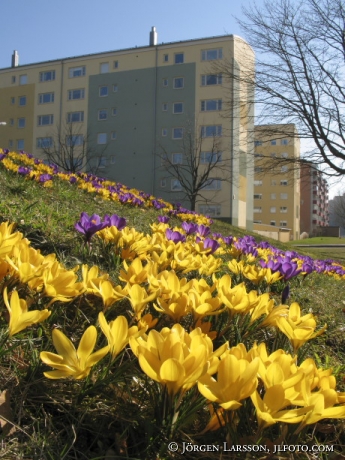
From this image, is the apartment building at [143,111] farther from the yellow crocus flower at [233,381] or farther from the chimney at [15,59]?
the yellow crocus flower at [233,381]

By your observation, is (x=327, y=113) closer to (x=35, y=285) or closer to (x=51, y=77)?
(x=35, y=285)

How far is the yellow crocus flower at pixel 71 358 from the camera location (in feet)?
2.89

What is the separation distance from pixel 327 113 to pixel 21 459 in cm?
1421

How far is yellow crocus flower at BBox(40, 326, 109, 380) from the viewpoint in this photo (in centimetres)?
88

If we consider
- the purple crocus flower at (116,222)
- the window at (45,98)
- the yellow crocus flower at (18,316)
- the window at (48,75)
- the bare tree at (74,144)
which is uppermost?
the window at (48,75)

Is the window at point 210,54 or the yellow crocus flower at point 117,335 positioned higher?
the window at point 210,54

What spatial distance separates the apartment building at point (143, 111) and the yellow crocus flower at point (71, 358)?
31249 mm

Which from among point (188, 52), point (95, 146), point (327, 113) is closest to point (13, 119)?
point (95, 146)

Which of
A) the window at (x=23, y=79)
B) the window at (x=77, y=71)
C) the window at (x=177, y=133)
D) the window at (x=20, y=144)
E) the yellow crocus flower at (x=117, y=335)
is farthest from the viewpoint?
the window at (x=23, y=79)

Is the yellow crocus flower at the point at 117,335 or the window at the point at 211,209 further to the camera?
the window at the point at 211,209

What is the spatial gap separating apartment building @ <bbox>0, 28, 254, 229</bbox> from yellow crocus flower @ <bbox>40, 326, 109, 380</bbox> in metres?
31.2

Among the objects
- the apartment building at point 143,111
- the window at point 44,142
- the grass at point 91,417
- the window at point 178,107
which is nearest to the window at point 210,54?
the apartment building at point 143,111

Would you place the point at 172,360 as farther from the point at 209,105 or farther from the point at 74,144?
the point at 209,105

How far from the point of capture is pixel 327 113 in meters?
13.3
